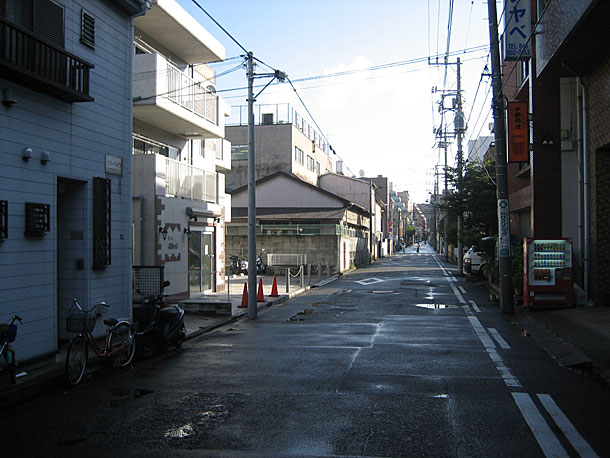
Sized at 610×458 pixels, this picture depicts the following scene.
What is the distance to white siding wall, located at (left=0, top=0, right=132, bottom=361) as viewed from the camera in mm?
8117

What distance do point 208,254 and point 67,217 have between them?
1011cm

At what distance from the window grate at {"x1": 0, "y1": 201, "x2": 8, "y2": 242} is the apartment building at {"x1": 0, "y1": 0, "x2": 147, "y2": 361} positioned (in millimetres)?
15

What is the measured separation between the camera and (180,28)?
669 inches

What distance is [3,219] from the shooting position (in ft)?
25.6

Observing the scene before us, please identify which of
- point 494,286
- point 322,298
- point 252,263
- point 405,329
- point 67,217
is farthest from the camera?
point 494,286

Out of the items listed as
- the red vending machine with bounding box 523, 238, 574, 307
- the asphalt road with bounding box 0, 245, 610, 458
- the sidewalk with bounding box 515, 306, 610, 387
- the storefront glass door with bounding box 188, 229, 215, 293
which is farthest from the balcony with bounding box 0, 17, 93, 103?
the red vending machine with bounding box 523, 238, 574, 307

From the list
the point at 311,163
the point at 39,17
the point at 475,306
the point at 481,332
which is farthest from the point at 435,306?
the point at 311,163

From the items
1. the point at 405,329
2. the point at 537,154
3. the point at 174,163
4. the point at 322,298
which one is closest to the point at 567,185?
the point at 537,154

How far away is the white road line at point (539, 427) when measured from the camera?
475 centimetres

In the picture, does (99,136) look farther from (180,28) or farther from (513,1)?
Result: (513,1)

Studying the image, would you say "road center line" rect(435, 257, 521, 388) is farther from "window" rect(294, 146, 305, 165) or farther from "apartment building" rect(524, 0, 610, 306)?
"window" rect(294, 146, 305, 165)

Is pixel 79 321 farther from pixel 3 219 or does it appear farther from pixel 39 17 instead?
pixel 39 17

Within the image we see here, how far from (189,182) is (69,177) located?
912 centimetres

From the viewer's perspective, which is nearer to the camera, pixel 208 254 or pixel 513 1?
pixel 513 1
